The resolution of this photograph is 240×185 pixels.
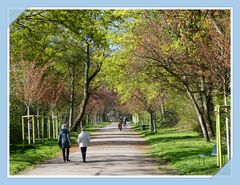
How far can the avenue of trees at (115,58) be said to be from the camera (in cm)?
1759

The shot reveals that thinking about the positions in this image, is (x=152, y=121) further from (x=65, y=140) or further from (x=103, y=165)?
(x=103, y=165)

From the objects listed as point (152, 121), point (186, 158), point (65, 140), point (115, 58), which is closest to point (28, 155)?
point (65, 140)

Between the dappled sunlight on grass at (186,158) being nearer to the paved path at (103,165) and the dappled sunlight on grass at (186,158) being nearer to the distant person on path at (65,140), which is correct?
the paved path at (103,165)

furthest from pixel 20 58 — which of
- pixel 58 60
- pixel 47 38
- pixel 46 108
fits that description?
pixel 46 108

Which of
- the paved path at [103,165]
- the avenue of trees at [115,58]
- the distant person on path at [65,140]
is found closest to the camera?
the paved path at [103,165]

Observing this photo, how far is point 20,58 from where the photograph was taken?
78.4ft

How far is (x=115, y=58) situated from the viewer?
25.2 meters

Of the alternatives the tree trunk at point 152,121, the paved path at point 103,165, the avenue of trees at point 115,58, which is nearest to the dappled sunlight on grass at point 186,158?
the paved path at point 103,165

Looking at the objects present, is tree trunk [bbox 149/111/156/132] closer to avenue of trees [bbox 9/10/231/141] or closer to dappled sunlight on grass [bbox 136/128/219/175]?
avenue of trees [bbox 9/10/231/141]

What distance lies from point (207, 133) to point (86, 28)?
11185mm

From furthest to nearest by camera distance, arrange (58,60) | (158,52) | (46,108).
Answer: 1. (46,108)
2. (58,60)
3. (158,52)

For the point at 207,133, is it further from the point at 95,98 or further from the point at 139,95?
the point at 139,95

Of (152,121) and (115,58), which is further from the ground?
(115,58)

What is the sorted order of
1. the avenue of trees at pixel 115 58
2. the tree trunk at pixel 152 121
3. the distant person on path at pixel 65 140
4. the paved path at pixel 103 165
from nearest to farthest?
the paved path at pixel 103 165, the avenue of trees at pixel 115 58, the distant person on path at pixel 65 140, the tree trunk at pixel 152 121
